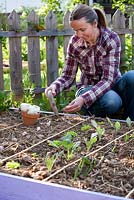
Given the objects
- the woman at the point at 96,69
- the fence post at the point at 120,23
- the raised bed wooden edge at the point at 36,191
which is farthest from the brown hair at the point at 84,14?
the fence post at the point at 120,23

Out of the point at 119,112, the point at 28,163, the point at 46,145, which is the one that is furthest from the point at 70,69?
the point at 28,163

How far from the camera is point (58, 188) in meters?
1.94

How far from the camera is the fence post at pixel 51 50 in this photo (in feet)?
16.9

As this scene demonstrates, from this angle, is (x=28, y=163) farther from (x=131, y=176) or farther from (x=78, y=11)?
(x=78, y=11)

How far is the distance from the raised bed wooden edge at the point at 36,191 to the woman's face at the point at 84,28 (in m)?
1.59

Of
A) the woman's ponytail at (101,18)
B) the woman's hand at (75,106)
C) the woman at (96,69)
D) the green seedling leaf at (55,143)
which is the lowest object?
the green seedling leaf at (55,143)

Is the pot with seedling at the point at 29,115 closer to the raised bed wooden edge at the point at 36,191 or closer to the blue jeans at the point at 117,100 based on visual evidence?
the blue jeans at the point at 117,100

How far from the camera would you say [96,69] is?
3.82m

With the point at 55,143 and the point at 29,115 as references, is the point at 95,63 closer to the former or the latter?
the point at 29,115

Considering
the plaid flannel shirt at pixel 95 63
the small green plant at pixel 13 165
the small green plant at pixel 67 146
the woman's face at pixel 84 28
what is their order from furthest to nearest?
1. the plaid flannel shirt at pixel 95 63
2. the woman's face at pixel 84 28
3. the small green plant at pixel 67 146
4. the small green plant at pixel 13 165

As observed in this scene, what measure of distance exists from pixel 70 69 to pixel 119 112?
2.02ft

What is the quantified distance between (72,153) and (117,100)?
137 centimetres

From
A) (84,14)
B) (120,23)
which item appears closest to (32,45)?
(120,23)

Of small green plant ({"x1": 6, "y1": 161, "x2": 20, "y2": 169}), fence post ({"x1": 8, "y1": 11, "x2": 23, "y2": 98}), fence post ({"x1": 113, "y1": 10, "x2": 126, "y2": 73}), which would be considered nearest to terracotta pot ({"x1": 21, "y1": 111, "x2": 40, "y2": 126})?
Result: small green plant ({"x1": 6, "y1": 161, "x2": 20, "y2": 169})
